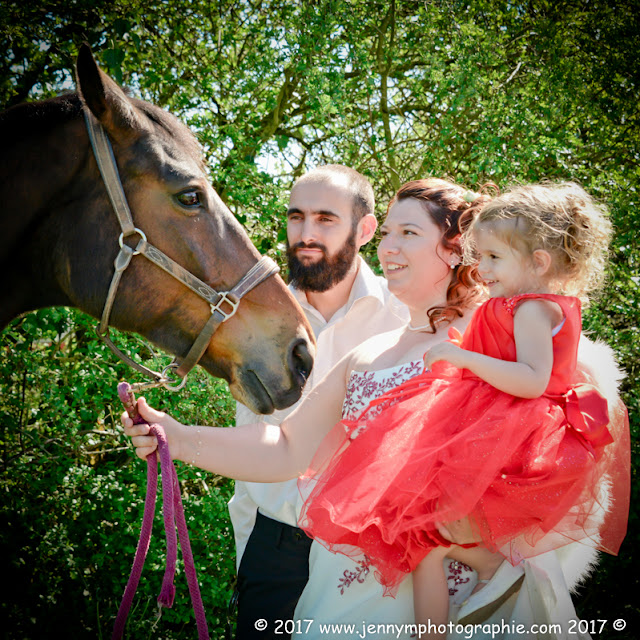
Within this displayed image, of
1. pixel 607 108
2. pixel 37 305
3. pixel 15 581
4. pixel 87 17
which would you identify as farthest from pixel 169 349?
pixel 607 108

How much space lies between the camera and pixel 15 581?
12.2ft

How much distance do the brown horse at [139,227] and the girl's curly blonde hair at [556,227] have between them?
2.71 feet

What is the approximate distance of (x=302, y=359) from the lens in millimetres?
2129

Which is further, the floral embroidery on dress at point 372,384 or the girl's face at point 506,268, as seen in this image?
the floral embroidery on dress at point 372,384

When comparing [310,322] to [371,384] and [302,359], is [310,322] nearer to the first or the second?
Result: [302,359]

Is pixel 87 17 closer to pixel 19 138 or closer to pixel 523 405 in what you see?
pixel 19 138

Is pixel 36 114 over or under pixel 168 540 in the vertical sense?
over

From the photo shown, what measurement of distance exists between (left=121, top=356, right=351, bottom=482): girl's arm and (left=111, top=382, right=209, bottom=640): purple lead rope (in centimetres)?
4

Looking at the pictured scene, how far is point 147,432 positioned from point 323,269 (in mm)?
1967

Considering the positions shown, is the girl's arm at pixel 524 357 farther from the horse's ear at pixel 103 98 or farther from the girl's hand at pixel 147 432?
the horse's ear at pixel 103 98

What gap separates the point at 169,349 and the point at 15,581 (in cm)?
266

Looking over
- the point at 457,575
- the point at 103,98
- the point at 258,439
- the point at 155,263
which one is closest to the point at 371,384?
the point at 258,439

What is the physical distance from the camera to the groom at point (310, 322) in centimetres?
280

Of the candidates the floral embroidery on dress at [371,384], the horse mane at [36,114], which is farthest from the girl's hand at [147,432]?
the horse mane at [36,114]
